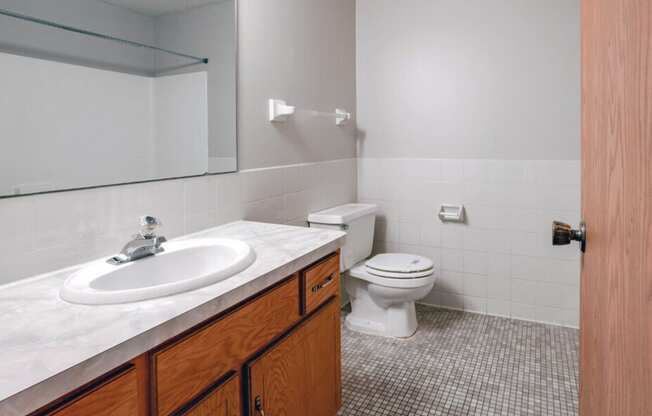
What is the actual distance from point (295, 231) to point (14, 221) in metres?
0.91

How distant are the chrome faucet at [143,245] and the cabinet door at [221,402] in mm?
471

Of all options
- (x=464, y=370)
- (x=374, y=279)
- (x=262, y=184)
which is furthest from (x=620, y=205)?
(x=374, y=279)

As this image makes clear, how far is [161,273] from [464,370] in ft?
5.12

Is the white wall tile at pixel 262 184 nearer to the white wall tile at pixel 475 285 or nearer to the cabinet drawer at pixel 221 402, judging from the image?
the cabinet drawer at pixel 221 402

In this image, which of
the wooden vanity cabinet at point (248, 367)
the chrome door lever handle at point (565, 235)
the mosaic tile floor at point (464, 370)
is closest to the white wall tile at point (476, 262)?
the mosaic tile floor at point (464, 370)

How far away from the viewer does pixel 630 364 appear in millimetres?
532

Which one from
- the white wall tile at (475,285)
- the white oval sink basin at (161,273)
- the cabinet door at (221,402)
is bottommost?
the white wall tile at (475,285)

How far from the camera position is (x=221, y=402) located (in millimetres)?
1079

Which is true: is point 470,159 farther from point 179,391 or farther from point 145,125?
point 179,391

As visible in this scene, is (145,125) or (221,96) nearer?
(145,125)

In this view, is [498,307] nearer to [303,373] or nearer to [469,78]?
[469,78]

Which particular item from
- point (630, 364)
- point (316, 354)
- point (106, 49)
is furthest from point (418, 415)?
point (106, 49)

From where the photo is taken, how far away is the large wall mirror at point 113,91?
1167 millimetres

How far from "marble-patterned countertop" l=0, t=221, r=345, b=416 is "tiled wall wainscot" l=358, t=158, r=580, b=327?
1.81 meters
